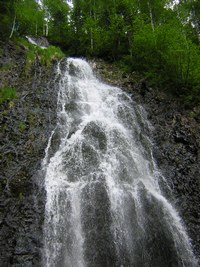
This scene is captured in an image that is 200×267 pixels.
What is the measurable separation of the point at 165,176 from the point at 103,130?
3.07 m

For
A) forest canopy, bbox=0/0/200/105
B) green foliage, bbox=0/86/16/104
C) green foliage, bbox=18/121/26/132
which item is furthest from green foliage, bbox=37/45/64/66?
green foliage, bbox=18/121/26/132

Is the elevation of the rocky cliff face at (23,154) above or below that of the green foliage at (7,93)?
below

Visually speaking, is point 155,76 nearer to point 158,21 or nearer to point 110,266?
point 158,21

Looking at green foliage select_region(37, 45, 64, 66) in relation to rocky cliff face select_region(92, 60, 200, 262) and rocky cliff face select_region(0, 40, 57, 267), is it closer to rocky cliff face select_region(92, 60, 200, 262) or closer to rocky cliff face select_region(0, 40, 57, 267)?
rocky cliff face select_region(0, 40, 57, 267)

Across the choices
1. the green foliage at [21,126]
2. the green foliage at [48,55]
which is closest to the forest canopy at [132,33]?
the green foliage at [48,55]

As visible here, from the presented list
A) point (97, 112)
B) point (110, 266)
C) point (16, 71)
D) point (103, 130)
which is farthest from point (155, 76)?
point (110, 266)

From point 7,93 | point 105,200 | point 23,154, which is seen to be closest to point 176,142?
point 105,200

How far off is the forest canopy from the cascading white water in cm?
433

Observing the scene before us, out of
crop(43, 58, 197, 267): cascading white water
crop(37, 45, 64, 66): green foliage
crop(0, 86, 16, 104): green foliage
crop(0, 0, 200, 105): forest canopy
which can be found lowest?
crop(43, 58, 197, 267): cascading white water

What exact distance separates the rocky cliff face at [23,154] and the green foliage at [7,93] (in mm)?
199

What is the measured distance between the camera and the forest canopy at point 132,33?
1570 cm

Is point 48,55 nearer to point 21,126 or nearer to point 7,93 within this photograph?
point 7,93

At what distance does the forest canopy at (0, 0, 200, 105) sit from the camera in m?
15.7

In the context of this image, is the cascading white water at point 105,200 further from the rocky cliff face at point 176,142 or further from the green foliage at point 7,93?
the green foliage at point 7,93
